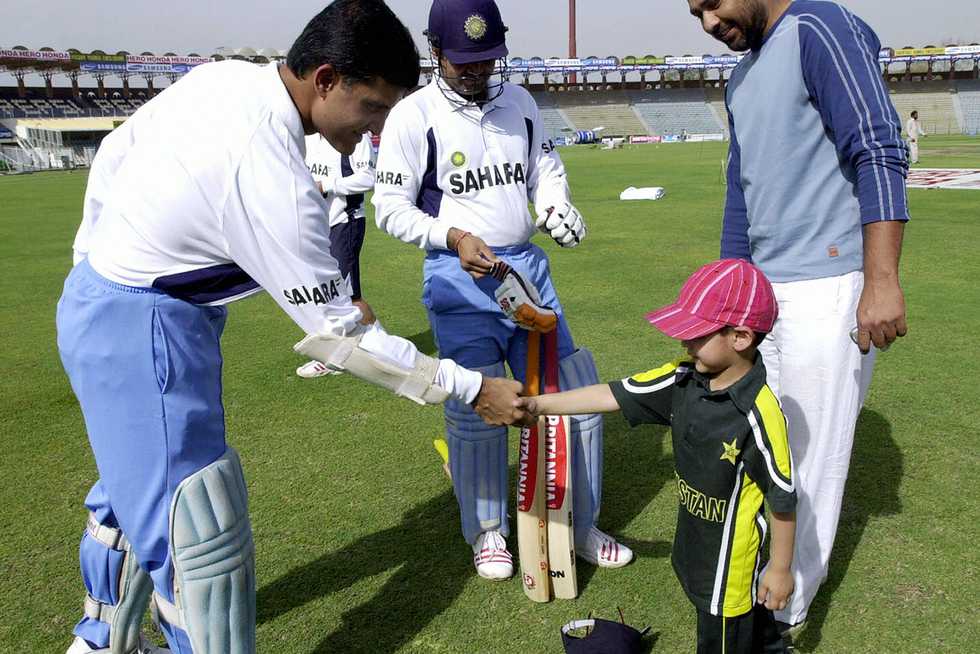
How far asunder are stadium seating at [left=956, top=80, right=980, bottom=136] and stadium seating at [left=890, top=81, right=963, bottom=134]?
590 mm

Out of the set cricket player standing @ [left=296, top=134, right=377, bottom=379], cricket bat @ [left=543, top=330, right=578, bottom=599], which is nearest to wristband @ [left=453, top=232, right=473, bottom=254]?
cricket bat @ [left=543, top=330, right=578, bottom=599]

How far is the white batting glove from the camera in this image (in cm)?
342

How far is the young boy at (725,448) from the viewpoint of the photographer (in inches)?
87.2

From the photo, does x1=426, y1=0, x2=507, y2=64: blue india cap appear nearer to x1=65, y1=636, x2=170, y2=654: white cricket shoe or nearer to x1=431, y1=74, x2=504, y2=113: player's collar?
x1=431, y1=74, x2=504, y2=113: player's collar

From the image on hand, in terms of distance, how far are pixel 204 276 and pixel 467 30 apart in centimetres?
153

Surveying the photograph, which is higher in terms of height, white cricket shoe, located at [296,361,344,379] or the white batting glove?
the white batting glove

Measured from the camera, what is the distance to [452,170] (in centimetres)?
329

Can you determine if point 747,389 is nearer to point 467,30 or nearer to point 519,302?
point 519,302

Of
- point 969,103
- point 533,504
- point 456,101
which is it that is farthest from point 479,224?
point 969,103

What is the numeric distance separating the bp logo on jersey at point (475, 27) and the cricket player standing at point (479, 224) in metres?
0.03

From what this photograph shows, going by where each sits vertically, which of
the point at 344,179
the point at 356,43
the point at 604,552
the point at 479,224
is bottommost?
the point at 604,552

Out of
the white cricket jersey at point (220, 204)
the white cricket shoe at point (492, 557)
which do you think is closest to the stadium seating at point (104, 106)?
the white cricket shoe at point (492, 557)

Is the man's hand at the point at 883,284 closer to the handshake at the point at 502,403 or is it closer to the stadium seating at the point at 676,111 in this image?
the handshake at the point at 502,403

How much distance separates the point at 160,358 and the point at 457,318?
146cm
